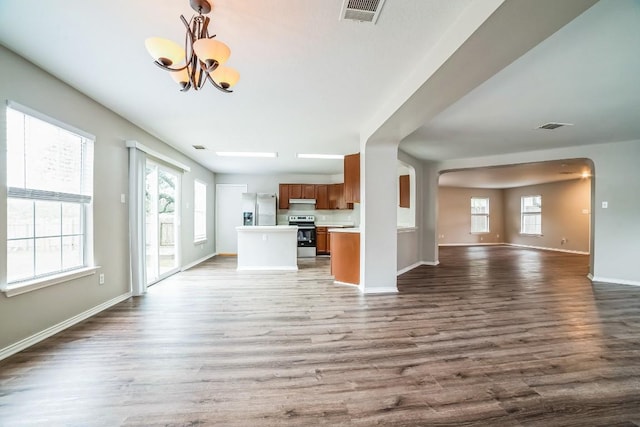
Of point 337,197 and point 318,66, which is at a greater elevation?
point 318,66

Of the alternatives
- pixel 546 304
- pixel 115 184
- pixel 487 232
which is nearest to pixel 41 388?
pixel 115 184

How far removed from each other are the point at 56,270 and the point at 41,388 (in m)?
1.39

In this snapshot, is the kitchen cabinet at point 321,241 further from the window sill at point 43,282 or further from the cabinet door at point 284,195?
the window sill at point 43,282

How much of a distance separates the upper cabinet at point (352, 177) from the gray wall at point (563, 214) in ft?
27.8

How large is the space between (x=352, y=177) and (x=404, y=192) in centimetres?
216

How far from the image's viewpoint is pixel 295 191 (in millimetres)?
8141

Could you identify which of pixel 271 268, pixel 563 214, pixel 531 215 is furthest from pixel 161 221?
pixel 531 215

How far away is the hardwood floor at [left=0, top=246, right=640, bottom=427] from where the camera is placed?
5.27 feet

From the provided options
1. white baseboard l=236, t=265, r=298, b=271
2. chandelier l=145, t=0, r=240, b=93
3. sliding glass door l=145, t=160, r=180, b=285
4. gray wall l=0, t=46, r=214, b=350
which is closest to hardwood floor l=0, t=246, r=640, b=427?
gray wall l=0, t=46, r=214, b=350

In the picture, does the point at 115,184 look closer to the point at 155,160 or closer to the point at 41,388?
the point at 155,160

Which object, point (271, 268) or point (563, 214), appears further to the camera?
point (563, 214)

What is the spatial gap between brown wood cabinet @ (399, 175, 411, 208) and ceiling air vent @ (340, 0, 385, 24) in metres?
4.80

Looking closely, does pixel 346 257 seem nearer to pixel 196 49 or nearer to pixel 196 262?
pixel 196 49

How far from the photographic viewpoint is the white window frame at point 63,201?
7.43 feet
